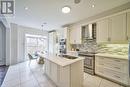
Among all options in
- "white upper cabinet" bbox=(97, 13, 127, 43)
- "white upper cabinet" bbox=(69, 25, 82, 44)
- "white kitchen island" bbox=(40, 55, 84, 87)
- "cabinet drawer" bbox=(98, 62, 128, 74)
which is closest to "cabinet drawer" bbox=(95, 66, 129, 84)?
"cabinet drawer" bbox=(98, 62, 128, 74)

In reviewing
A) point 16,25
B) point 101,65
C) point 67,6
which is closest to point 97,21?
point 67,6

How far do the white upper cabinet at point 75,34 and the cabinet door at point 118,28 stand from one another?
195 cm

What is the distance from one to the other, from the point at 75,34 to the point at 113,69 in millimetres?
3016

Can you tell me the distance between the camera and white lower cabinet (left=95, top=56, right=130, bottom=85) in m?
3.35

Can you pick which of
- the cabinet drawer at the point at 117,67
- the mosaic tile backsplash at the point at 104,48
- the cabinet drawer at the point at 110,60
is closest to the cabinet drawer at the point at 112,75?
the cabinet drawer at the point at 117,67

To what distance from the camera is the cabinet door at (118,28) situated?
3639mm

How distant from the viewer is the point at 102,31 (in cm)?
444

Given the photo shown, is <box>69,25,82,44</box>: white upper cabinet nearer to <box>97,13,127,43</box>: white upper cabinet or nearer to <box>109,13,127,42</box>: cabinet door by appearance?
<box>97,13,127,43</box>: white upper cabinet

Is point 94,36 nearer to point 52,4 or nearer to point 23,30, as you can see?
point 52,4

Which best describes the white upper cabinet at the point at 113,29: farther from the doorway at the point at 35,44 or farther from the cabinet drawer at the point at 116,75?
the doorway at the point at 35,44

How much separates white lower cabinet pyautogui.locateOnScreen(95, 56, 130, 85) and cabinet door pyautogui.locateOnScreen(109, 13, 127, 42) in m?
0.77

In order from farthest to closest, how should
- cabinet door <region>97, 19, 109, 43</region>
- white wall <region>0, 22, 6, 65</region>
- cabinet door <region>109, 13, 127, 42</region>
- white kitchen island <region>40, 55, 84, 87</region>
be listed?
white wall <region>0, 22, 6, 65</region> → cabinet door <region>97, 19, 109, 43</region> → cabinet door <region>109, 13, 127, 42</region> → white kitchen island <region>40, 55, 84, 87</region>

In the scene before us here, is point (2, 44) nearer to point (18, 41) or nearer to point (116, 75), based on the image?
point (18, 41)

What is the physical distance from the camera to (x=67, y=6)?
13.3 feet
